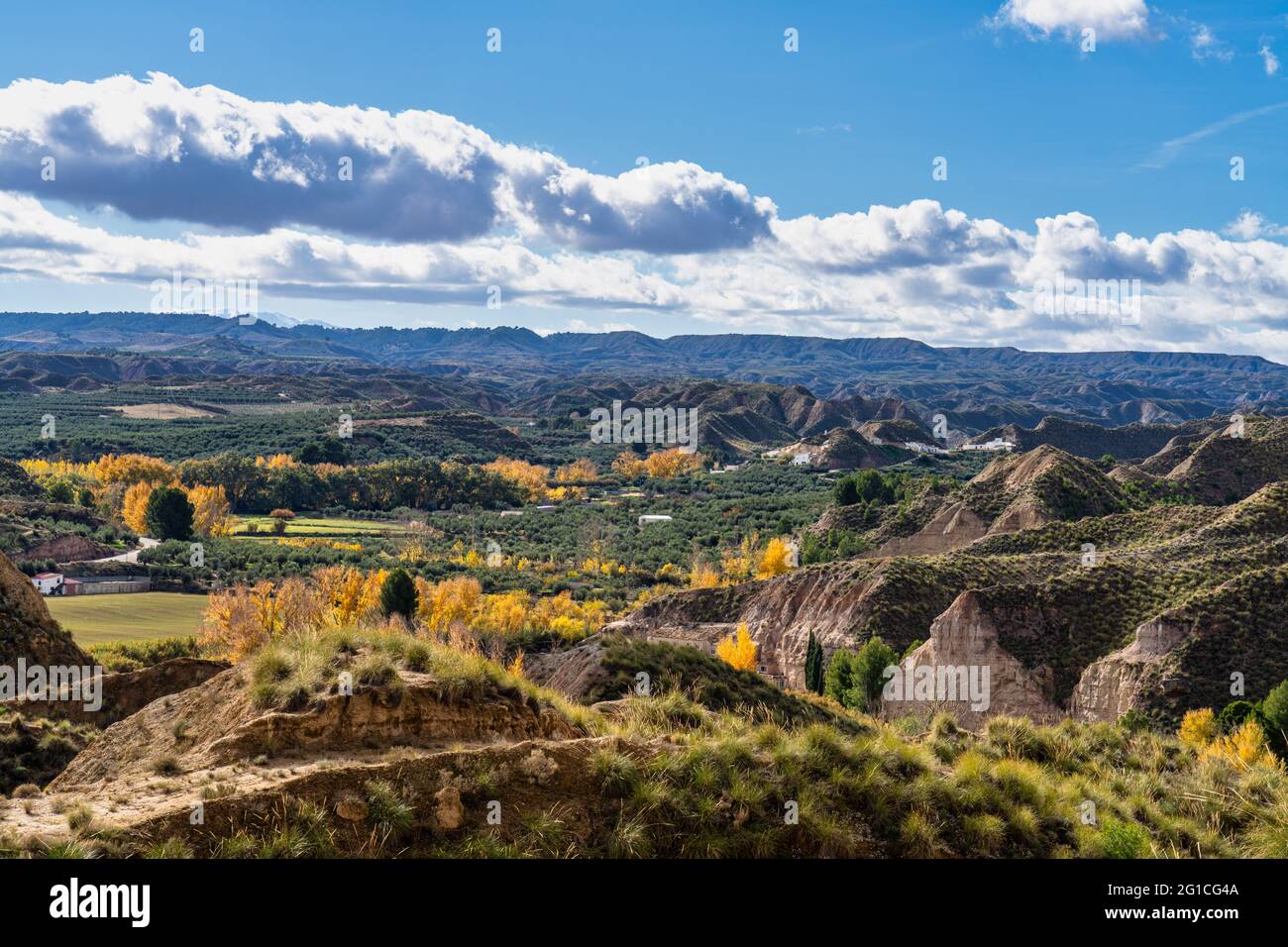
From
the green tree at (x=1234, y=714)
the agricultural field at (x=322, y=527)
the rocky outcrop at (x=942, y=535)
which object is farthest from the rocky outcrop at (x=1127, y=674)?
the agricultural field at (x=322, y=527)

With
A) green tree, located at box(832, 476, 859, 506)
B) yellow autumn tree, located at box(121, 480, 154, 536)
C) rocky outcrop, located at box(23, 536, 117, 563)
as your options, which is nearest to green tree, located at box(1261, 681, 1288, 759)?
green tree, located at box(832, 476, 859, 506)

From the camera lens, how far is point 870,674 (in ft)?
147

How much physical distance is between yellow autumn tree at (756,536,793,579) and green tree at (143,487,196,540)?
55.8 m

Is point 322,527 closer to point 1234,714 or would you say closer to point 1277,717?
point 1234,714

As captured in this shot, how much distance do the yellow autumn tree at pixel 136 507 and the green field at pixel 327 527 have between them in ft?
30.2

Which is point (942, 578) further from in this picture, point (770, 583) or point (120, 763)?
point (120, 763)

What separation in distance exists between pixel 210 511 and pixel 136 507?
724 cm

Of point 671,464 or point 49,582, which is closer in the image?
point 49,582

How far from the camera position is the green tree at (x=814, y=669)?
50.8 m

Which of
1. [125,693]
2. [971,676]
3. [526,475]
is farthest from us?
[526,475]

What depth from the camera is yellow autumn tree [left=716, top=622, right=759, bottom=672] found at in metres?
56.4

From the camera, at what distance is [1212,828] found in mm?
15188

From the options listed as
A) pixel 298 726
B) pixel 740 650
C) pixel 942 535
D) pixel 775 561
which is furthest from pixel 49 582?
Answer: pixel 298 726
